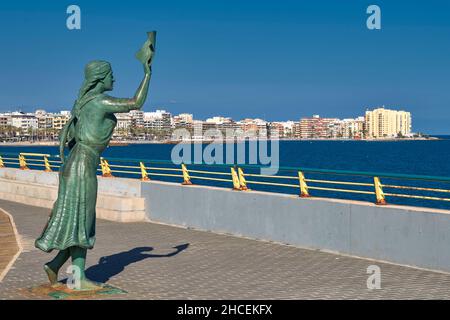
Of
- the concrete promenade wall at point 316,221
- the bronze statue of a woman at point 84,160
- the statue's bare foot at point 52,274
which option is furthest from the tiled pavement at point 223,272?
the bronze statue of a woman at point 84,160

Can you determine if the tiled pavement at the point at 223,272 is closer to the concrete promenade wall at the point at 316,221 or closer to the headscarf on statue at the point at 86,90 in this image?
the concrete promenade wall at the point at 316,221

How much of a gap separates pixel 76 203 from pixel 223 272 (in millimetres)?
2855

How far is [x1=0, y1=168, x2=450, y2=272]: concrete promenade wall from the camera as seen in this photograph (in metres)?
10.6

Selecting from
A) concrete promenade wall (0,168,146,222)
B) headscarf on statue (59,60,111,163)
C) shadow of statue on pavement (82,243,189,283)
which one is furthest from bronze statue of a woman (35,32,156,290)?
concrete promenade wall (0,168,146,222)

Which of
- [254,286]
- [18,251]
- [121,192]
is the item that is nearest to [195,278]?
[254,286]

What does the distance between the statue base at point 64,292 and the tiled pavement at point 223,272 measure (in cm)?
14

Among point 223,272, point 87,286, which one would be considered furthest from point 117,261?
point 87,286

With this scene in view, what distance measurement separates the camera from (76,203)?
333 inches

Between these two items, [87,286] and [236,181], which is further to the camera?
[236,181]

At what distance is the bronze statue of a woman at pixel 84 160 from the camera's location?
27.6 feet

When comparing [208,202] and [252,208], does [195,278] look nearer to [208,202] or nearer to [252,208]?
[252,208]

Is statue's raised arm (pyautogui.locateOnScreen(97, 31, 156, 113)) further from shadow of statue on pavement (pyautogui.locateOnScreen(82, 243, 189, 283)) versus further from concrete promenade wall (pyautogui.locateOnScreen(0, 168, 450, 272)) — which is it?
concrete promenade wall (pyautogui.locateOnScreen(0, 168, 450, 272))

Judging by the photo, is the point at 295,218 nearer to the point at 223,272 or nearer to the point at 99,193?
the point at 223,272
